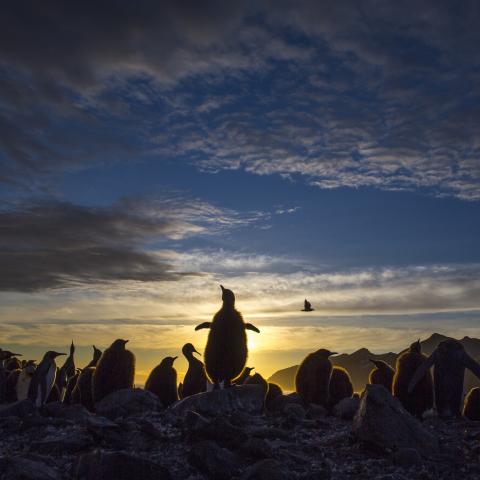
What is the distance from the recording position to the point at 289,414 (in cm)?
1161

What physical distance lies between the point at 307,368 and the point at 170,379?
3.83m

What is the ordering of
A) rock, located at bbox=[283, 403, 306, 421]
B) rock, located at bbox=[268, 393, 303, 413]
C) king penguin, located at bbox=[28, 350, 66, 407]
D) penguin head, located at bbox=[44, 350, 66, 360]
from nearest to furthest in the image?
rock, located at bbox=[283, 403, 306, 421], rock, located at bbox=[268, 393, 303, 413], king penguin, located at bbox=[28, 350, 66, 407], penguin head, located at bbox=[44, 350, 66, 360]

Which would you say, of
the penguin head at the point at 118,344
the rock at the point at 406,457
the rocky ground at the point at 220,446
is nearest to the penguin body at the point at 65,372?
the penguin head at the point at 118,344

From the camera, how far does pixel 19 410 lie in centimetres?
1034

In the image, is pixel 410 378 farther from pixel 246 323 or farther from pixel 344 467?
pixel 344 467

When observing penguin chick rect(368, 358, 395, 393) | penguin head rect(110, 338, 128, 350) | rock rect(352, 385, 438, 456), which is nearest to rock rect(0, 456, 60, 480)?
rock rect(352, 385, 438, 456)

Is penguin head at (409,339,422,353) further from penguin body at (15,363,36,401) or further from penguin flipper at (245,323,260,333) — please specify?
penguin body at (15,363,36,401)

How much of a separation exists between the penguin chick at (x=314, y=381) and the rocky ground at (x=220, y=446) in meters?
4.86

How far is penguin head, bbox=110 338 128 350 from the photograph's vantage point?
45.3 ft

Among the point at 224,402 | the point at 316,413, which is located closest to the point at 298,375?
the point at 316,413

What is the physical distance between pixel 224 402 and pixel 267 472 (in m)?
3.71

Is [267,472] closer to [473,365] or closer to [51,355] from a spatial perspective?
[473,365]

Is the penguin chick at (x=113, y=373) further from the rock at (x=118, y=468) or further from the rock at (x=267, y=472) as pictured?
the rock at (x=267, y=472)

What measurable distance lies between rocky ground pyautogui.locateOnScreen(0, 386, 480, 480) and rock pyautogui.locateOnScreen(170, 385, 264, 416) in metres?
0.02
